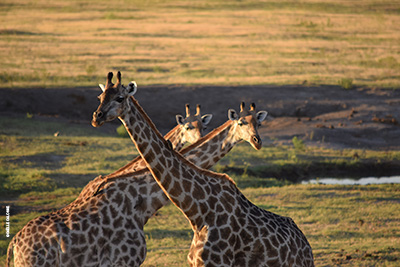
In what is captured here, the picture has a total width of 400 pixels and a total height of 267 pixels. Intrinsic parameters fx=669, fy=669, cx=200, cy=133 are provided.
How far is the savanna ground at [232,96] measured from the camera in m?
14.5

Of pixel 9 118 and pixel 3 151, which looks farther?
pixel 9 118

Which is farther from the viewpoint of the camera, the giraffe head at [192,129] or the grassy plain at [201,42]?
the grassy plain at [201,42]

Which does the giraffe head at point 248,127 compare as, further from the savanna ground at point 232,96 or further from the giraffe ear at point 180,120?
the savanna ground at point 232,96

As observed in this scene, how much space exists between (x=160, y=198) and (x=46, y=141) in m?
13.8

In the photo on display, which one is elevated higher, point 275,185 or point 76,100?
point 76,100

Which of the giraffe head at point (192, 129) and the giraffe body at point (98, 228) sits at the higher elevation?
the giraffe head at point (192, 129)

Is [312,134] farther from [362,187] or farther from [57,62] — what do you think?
[57,62]

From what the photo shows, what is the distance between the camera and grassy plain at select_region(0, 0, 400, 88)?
1400 inches

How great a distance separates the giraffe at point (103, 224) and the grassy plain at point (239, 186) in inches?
119

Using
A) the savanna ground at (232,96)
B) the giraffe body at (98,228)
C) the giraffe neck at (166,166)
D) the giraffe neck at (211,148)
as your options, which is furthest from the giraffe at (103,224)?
the savanna ground at (232,96)

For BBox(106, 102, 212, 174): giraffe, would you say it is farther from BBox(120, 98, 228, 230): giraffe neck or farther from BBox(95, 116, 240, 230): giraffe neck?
BBox(120, 98, 228, 230): giraffe neck

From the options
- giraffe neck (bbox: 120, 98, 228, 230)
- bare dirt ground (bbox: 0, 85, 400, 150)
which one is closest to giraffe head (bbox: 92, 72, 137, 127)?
giraffe neck (bbox: 120, 98, 228, 230)

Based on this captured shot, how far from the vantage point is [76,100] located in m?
28.9

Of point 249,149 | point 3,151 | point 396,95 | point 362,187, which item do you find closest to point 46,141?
point 3,151
